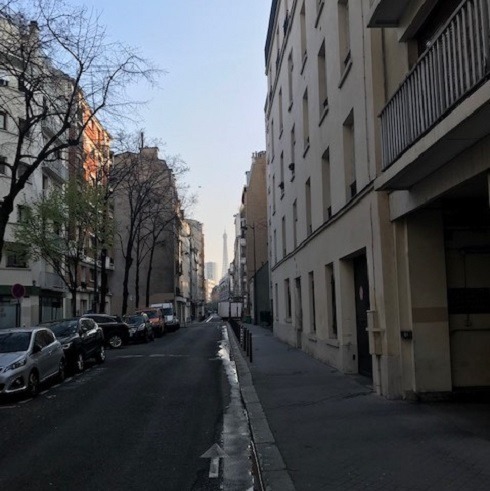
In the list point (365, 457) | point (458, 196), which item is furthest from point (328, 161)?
point (365, 457)

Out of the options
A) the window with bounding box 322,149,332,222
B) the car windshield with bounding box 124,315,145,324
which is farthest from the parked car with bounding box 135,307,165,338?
the window with bounding box 322,149,332,222

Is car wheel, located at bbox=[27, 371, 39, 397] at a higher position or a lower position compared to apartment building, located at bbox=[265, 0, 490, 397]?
lower

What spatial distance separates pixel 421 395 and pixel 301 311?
40.5 ft

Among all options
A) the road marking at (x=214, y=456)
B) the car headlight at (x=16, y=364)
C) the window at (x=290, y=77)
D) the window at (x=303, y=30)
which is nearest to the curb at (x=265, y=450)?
the road marking at (x=214, y=456)

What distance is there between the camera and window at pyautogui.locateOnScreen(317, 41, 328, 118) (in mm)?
16000

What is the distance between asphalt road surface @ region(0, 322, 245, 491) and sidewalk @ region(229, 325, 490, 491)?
78 centimetres

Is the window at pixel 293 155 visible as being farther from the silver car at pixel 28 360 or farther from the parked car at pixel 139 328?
the parked car at pixel 139 328

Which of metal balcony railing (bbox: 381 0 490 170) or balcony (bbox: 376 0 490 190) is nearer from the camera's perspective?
balcony (bbox: 376 0 490 190)

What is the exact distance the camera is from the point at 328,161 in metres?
16.1

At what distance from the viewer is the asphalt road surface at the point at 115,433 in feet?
19.8

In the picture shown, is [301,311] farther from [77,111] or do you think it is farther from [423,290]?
[423,290]

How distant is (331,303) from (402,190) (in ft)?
22.8

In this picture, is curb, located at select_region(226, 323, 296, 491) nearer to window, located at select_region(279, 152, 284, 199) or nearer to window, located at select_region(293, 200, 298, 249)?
window, located at select_region(293, 200, 298, 249)

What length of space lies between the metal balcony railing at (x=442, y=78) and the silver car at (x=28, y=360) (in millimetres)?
8366
